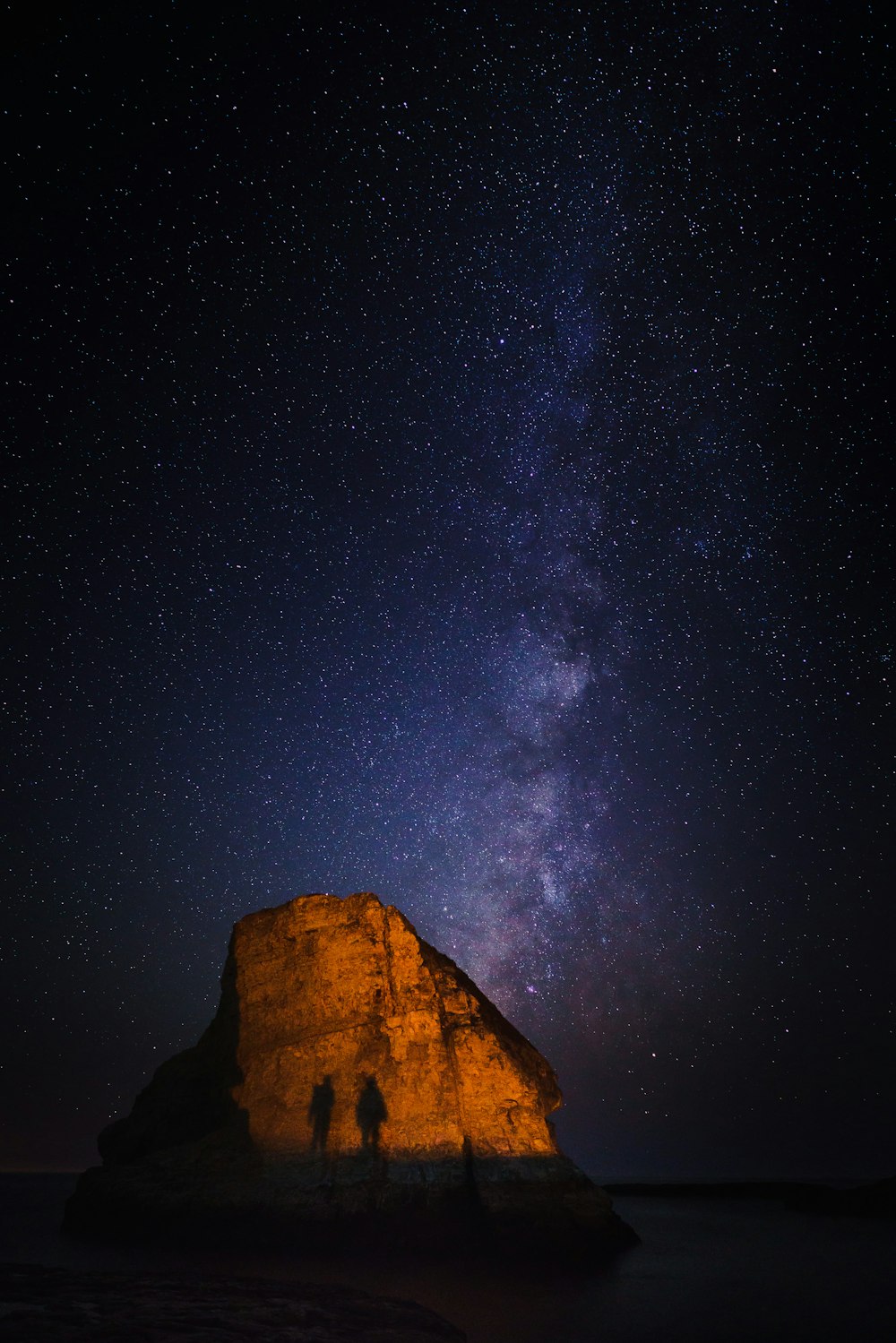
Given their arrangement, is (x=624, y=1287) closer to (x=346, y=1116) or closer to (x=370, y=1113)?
(x=370, y=1113)

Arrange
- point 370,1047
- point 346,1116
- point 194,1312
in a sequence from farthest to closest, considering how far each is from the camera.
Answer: point 370,1047 → point 346,1116 → point 194,1312

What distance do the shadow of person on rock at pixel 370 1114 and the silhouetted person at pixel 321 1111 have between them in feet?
3.96

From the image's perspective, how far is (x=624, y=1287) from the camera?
23.3 metres

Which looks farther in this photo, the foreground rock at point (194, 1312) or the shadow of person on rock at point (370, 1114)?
the shadow of person on rock at point (370, 1114)

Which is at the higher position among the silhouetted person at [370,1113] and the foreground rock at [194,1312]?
the silhouetted person at [370,1113]

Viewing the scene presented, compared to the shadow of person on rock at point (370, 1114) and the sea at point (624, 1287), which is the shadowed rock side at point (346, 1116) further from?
the sea at point (624, 1287)

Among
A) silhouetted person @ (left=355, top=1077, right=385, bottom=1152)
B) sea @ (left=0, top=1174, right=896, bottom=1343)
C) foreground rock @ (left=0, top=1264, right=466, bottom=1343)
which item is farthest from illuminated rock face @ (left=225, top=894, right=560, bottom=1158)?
foreground rock @ (left=0, top=1264, right=466, bottom=1343)

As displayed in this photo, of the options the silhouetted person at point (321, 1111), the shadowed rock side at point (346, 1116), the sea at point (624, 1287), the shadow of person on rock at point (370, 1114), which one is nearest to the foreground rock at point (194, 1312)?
the sea at point (624, 1287)

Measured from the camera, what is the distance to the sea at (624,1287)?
18.4 m

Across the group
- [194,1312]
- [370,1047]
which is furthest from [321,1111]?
[194,1312]

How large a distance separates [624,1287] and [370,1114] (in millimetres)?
10099

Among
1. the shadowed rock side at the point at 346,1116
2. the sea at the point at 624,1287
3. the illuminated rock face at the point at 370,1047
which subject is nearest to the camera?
the sea at the point at 624,1287

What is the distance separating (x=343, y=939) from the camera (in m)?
32.8

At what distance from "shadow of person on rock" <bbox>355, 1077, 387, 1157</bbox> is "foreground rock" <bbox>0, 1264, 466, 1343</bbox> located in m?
9.32
